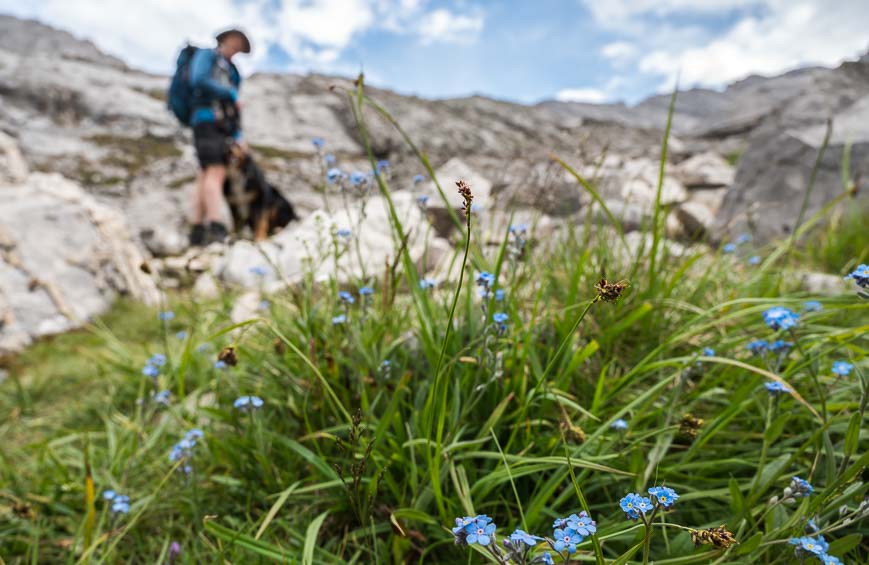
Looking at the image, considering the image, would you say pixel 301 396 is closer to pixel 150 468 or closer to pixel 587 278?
pixel 150 468

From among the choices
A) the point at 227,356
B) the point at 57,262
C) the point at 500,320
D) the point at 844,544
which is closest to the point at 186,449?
the point at 227,356

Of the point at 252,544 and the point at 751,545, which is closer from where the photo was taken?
the point at 751,545

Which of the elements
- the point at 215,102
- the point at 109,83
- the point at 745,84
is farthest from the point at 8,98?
the point at 745,84

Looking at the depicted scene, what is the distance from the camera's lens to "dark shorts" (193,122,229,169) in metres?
6.13

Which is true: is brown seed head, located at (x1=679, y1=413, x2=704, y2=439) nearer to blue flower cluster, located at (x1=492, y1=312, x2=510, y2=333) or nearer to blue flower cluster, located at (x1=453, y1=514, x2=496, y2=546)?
blue flower cluster, located at (x1=492, y1=312, x2=510, y2=333)

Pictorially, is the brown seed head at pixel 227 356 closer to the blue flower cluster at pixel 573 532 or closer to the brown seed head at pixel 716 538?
the blue flower cluster at pixel 573 532

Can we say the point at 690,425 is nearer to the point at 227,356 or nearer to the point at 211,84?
the point at 227,356

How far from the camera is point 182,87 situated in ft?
20.4

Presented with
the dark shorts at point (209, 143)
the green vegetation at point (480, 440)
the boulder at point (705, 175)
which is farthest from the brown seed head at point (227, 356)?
the boulder at point (705, 175)

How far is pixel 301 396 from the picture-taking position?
1.95 meters

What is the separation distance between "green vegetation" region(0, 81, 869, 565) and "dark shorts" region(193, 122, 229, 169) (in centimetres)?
455

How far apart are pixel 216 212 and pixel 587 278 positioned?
5.46 meters

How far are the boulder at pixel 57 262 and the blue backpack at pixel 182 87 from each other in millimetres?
1674

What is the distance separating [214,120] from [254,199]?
134cm
